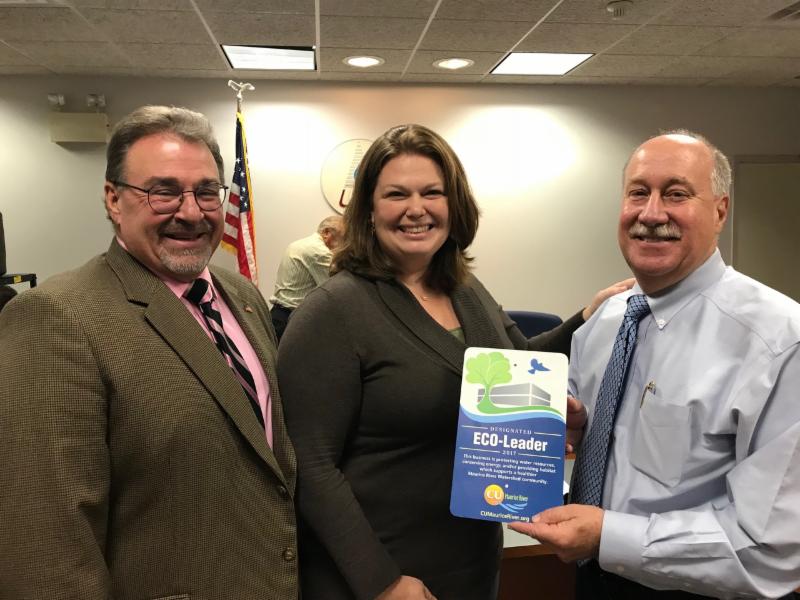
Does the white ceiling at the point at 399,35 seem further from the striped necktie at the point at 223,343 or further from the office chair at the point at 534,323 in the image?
the striped necktie at the point at 223,343

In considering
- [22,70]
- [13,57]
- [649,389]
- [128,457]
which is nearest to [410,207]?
[649,389]

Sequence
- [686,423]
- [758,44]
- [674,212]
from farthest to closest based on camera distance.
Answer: [758,44], [674,212], [686,423]

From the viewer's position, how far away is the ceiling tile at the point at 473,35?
12.3 feet

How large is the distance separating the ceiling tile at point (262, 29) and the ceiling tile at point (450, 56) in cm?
88

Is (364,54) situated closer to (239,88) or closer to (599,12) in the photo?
(239,88)

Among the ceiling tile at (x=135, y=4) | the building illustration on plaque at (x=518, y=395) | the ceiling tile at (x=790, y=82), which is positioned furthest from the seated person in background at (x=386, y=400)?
the ceiling tile at (x=790, y=82)

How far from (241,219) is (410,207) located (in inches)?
142

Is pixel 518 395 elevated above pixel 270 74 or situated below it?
below

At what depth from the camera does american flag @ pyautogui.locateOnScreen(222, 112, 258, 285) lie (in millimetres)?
4645

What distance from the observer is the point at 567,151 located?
18.5ft

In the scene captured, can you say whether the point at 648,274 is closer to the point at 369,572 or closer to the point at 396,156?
the point at 396,156

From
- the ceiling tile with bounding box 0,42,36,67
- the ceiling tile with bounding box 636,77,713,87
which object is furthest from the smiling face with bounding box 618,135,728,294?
the ceiling tile with bounding box 636,77,713,87

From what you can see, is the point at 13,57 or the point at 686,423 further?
the point at 13,57

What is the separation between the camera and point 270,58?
4.60 m
